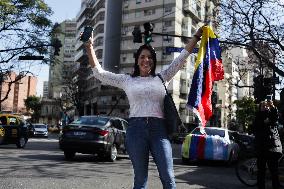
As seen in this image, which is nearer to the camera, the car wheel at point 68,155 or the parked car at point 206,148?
the car wheel at point 68,155

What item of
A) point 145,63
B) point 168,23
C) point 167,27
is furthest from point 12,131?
point 168,23

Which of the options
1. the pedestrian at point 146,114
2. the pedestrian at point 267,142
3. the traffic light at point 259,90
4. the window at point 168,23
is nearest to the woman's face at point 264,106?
the pedestrian at point 267,142

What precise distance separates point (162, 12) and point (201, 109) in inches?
2529

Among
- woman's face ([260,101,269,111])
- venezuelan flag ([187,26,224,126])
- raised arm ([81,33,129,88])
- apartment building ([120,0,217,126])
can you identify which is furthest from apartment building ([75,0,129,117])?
raised arm ([81,33,129,88])

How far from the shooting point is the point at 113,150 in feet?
48.6

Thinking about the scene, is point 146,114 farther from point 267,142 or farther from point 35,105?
point 35,105

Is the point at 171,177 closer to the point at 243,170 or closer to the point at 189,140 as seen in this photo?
the point at 243,170

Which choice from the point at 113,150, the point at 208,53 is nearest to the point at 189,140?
the point at 113,150

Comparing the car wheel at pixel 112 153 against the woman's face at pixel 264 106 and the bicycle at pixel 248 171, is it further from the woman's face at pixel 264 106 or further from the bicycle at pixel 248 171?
the woman's face at pixel 264 106

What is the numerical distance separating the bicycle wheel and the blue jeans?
6.12m

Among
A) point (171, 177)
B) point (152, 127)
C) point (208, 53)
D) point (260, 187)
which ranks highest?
point (208, 53)

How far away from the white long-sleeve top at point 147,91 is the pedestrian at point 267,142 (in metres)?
4.93

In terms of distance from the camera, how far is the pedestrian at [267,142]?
868cm

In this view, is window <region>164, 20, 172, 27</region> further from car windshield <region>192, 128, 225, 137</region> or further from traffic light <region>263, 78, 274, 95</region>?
traffic light <region>263, 78, 274, 95</region>
